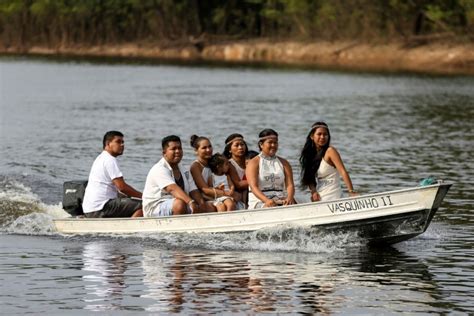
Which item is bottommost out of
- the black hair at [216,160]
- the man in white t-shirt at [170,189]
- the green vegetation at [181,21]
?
the man in white t-shirt at [170,189]

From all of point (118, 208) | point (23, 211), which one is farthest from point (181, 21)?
point (118, 208)

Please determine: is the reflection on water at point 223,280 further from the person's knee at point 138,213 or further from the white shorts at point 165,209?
the person's knee at point 138,213

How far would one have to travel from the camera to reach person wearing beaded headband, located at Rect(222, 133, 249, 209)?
57.5 feet

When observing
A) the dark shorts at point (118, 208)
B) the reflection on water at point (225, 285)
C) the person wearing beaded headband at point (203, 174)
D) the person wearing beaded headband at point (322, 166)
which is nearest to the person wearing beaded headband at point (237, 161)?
the person wearing beaded headband at point (203, 174)

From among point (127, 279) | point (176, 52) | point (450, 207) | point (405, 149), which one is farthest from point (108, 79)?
point (127, 279)

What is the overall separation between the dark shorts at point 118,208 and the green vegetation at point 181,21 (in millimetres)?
65495

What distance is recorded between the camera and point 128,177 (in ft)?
85.7

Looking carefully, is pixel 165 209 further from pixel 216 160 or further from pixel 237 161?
pixel 237 161

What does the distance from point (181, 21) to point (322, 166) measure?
8800 centimetres

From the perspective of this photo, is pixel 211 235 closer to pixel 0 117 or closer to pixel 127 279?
pixel 127 279

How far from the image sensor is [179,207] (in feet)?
57.2

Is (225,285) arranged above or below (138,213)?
below

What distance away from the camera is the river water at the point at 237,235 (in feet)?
45.9

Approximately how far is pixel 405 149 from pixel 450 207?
10804 millimetres
